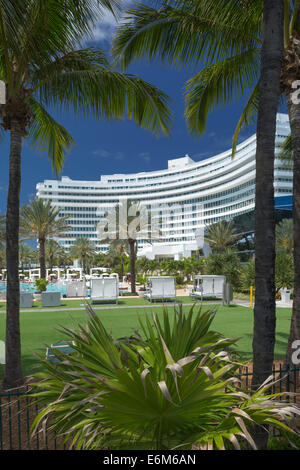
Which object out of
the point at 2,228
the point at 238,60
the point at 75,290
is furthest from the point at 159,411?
the point at 2,228

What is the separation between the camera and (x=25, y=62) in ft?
17.9

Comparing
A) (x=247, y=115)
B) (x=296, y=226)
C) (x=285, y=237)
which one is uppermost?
(x=247, y=115)

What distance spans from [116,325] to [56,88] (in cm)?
748

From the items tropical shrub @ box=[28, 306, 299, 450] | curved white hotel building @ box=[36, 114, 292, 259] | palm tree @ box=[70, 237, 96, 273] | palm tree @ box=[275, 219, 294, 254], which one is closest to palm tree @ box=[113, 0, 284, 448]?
tropical shrub @ box=[28, 306, 299, 450]

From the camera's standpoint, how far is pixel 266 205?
128 inches

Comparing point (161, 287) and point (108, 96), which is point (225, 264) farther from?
point (108, 96)

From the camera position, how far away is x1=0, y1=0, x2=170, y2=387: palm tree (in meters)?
4.97

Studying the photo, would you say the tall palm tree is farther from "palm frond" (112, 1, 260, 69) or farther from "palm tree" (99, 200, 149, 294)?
"palm tree" (99, 200, 149, 294)

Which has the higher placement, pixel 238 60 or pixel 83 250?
pixel 238 60

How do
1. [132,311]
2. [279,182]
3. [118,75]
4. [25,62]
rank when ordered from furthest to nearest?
[279,182] → [132,311] → [118,75] → [25,62]

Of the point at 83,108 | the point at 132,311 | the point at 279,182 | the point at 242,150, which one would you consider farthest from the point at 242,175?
the point at 83,108

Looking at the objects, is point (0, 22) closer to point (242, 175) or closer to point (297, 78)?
point (297, 78)

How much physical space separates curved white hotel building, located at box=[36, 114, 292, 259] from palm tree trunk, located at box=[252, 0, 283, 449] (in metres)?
54.4
